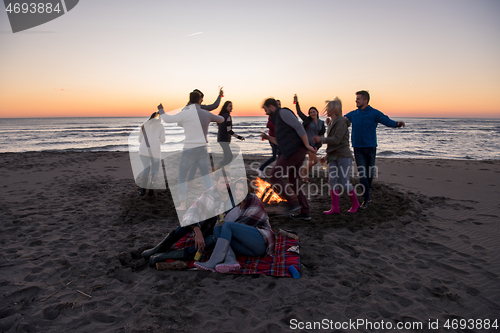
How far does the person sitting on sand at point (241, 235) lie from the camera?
3.12 meters

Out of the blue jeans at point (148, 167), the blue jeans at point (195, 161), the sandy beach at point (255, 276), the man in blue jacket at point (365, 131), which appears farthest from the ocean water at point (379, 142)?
Answer: the man in blue jacket at point (365, 131)

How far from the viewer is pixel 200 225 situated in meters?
3.27

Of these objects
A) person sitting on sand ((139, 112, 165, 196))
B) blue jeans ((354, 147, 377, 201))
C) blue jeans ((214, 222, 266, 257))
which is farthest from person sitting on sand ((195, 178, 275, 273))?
person sitting on sand ((139, 112, 165, 196))

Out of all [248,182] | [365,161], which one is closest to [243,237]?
[248,182]

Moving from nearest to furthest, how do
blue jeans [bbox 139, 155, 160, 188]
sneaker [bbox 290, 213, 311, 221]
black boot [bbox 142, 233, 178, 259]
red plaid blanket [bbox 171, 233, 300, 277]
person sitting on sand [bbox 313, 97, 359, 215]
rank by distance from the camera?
red plaid blanket [bbox 171, 233, 300, 277] → black boot [bbox 142, 233, 178, 259] → person sitting on sand [bbox 313, 97, 359, 215] → sneaker [bbox 290, 213, 311, 221] → blue jeans [bbox 139, 155, 160, 188]

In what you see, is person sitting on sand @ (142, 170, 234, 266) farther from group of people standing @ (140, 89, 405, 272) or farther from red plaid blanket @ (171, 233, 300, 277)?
red plaid blanket @ (171, 233, 300, 277)

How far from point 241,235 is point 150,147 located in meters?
3.59

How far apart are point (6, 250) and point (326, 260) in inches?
170

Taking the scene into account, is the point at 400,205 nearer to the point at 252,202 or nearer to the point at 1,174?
the point at 252,202

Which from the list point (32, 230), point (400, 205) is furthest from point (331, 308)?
point (32, 230)

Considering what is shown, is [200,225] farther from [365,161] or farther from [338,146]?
[365,161]

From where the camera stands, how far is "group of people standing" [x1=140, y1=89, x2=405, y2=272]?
10.5ft

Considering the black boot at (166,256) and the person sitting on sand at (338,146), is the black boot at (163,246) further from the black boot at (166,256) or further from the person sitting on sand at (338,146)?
the person sitting on sand at (338,146)

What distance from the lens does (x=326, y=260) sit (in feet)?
11.1
